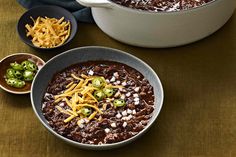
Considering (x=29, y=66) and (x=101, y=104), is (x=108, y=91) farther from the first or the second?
(x=29, y=66)

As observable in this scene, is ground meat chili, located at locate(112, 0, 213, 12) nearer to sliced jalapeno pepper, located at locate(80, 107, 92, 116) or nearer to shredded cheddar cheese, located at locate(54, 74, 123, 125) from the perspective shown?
shredded cheddar cheese, located at locate(54, 74, 123, 125)

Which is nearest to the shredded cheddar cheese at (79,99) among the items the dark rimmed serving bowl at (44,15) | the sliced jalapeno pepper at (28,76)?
A: the sliced jalapeno pepper at (28,76)

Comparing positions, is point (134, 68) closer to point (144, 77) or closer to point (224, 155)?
point (144, 77)

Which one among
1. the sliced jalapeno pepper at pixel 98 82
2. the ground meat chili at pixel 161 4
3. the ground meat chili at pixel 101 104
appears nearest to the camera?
the ground meat chili at pixel 101 104

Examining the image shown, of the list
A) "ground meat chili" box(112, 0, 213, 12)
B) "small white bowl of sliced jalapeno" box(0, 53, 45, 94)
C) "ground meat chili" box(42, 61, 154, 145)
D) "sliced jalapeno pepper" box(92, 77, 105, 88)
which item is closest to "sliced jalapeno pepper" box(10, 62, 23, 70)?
"small white bowl of sliced jalapeno" box(0, 53, 45, 94)

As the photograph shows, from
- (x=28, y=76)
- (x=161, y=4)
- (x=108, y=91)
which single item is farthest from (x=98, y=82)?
(x=161, y=4)

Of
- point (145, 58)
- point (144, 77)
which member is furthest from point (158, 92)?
point (145, 58)

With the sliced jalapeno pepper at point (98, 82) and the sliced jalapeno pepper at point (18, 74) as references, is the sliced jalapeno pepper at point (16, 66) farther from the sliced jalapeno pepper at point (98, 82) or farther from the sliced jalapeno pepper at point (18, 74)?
the sliced jalapeno pepper at point (98, 82)
